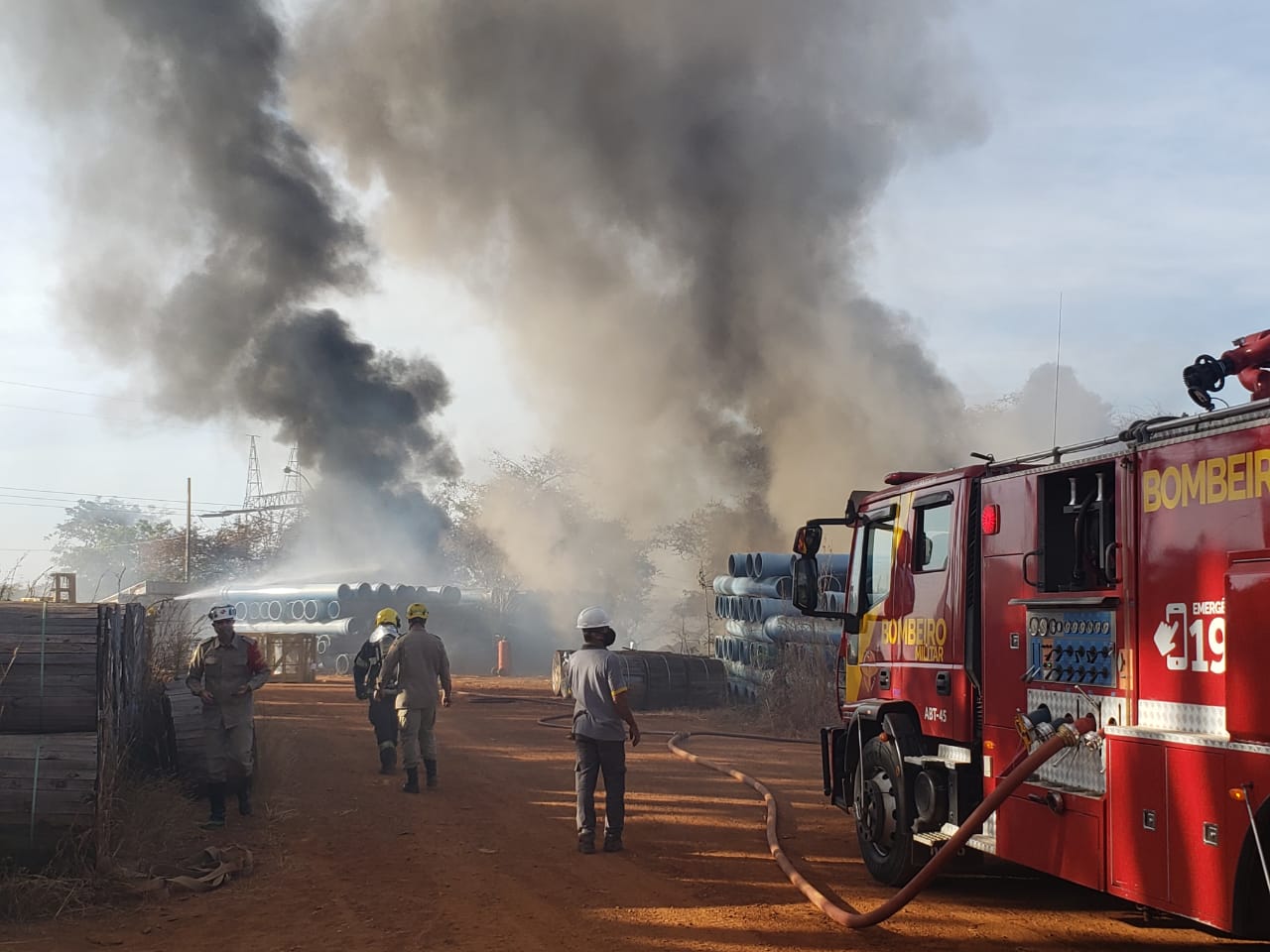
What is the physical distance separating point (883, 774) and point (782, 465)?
23.7 meters

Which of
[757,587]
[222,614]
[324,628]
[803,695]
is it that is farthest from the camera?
[324,628]

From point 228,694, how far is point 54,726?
2175mm

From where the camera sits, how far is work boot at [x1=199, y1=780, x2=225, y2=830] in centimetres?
917

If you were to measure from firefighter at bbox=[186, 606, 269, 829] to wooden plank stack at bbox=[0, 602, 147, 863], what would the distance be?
1.16 m

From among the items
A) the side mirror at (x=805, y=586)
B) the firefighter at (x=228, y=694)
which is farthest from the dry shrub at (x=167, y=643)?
the side mirror at (x=805, y=586)

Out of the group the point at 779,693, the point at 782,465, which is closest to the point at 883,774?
the point at 779,693

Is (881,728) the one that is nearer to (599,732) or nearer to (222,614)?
(599,732)

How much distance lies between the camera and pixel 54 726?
24.6 ft

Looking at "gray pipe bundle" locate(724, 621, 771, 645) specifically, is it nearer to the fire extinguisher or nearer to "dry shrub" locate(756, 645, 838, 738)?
"dry shrub" locate(756, 645, 838, 738)

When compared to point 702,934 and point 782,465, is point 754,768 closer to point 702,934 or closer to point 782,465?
point 702,934

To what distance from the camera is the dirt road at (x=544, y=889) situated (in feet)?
20.5

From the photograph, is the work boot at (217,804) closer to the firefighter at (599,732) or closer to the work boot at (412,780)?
the work boot at (412,780)

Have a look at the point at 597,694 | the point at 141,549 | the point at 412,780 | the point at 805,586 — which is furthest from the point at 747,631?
A: the point at 141,549

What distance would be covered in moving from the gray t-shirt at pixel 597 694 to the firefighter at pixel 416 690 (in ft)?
9.10
